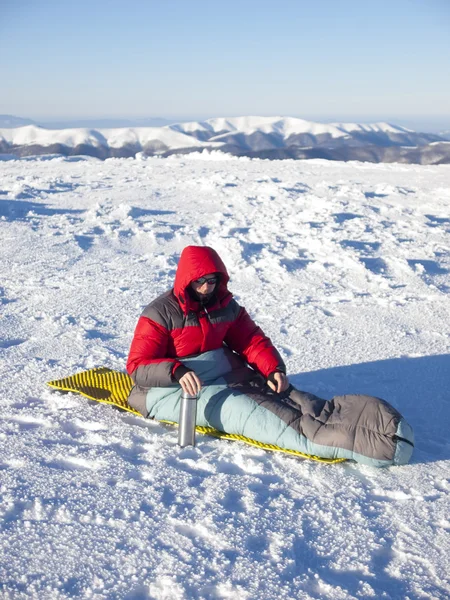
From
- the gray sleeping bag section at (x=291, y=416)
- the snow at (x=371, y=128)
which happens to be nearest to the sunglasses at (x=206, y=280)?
the gray sleeping bag section at (x=291, y=416)

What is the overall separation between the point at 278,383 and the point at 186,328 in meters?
0.58

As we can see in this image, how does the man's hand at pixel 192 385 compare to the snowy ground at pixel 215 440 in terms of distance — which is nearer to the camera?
the snowy ground at pixel 215 440

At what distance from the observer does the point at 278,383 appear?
119 inches

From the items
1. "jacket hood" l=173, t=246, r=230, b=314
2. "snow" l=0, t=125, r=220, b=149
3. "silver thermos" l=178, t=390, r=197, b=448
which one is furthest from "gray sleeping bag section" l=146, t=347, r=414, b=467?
"snow" l=0, t=125, r=220, b=149

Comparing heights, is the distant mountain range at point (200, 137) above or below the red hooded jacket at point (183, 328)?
above

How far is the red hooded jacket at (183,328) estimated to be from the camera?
9.73 feet

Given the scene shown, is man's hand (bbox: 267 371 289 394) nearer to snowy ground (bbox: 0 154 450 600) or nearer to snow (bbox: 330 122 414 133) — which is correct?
snowy ground (bbox: 0 154 450 600)

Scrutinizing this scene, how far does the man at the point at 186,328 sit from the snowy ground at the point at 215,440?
13.0 inches

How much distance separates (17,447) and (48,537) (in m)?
0.78

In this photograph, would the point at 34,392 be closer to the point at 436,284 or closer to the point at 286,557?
the point at 286,557

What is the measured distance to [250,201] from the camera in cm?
909

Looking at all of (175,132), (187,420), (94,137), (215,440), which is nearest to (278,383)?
(215,440)

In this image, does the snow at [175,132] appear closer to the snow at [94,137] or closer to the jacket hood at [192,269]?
the snow at [94,137]

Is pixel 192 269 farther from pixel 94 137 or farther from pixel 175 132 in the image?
pixel 94 137
